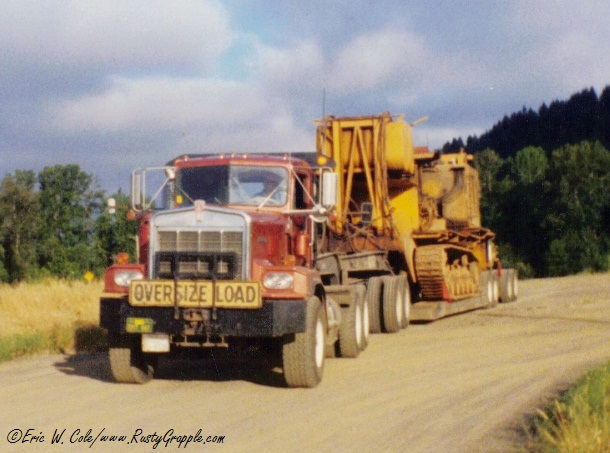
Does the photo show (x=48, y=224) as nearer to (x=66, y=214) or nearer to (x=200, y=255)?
(x=66, y=214)

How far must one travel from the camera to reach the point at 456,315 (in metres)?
20.8

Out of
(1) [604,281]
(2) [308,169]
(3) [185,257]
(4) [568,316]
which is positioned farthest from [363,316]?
(1) [604,281]

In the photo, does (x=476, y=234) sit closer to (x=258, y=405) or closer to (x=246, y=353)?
(x=246, y=353)

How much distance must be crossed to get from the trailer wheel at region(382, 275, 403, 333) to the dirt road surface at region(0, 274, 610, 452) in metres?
1.79

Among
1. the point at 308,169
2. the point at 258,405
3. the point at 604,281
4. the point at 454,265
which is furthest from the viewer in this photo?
the point at 604,281

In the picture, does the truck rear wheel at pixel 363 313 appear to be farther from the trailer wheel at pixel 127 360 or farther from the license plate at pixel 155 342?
the license plate at pixel 155 342

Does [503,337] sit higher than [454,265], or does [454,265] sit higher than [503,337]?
[454,265]

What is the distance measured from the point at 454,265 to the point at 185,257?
37.8 ft

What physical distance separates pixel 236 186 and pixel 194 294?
2184mm

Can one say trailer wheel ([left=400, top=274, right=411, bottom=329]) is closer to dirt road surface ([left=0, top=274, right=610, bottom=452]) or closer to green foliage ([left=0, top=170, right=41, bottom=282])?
dirt road surface ([left=0, top=274, right=610, bottom=452])

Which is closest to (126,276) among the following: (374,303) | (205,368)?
(205,368)

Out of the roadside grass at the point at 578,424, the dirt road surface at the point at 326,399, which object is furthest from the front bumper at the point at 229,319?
the roadside grass at the point at 578,424

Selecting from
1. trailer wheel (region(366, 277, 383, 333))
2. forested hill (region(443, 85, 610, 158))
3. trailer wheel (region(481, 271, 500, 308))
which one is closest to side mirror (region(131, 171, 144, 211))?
trailer wheel (region(366, 277, 383, 333))

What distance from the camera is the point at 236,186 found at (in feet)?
37.3
